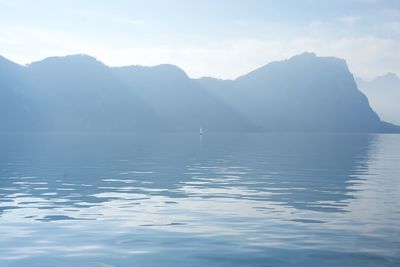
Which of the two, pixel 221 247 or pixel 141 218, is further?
pixel 141 218

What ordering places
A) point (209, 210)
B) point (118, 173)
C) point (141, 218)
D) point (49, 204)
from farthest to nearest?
point (118, 173), point (49, 204), point (209, 210), point (141, 218)

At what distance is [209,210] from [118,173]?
28.6 m

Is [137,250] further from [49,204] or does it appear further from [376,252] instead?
[49,204]

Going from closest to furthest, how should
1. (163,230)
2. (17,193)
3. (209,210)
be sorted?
(163,230), (209,210), (17,193)

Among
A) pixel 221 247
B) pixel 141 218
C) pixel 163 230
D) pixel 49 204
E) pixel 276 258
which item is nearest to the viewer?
pixel 276 258

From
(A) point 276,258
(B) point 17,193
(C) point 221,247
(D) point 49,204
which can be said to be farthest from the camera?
(B) point 17,193

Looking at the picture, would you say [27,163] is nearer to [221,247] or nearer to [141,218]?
[141,218]

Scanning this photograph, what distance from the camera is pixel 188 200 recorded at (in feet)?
120

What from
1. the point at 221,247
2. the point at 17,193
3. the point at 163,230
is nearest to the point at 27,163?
the point at 17,193

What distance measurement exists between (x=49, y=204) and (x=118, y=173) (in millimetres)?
24141

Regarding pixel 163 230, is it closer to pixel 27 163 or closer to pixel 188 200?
pixel 188 200

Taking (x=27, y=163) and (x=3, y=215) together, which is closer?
(x=3, y=215)

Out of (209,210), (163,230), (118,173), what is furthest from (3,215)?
(118,173)

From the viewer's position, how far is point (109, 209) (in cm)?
3197
